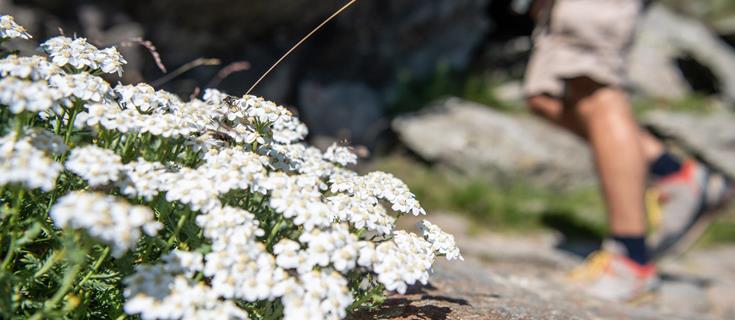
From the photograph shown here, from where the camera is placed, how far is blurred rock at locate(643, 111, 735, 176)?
638cm

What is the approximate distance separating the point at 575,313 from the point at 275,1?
3685 mm

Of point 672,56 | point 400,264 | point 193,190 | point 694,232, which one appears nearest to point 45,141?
point 193,190

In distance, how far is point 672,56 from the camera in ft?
27.0

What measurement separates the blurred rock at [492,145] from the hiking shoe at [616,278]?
216 centimetres

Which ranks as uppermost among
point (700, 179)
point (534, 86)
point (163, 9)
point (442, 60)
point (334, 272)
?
point (442, 60)

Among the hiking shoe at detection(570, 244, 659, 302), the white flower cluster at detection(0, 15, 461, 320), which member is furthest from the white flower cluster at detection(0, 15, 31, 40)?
the hiking shoe at detection(570, 244, 659, 302)

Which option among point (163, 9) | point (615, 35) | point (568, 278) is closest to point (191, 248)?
point (568, 278)

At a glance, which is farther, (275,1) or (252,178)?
(275,1)

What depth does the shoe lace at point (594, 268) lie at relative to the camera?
11.5 feet

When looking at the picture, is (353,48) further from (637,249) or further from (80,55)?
(80,55)

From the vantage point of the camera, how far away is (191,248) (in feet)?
5.33

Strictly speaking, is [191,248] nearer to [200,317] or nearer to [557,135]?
[200,317]

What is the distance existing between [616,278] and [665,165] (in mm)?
1197

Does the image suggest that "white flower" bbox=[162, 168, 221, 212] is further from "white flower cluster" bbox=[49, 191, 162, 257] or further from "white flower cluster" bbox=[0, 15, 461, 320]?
"white flower cluster" bbox=[49, 191, 162, 257]
